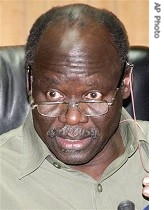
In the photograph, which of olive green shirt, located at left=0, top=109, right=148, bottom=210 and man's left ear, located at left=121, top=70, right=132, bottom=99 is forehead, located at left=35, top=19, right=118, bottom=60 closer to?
man's left ear, located at left=121, top=70, right=132, bottom=99

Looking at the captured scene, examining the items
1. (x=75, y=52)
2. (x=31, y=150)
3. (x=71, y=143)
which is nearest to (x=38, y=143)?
(x=31, y=150)

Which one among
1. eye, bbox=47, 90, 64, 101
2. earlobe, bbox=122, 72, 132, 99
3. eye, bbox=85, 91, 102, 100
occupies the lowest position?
earlobe, bbox=122, 72, 132, 99

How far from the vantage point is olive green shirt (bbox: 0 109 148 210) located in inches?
46.6

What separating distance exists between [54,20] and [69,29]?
60 millimetres

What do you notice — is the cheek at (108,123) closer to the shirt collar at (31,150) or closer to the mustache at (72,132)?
the mustache at (72,132)

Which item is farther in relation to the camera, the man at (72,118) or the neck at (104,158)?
the neck at (104,158)

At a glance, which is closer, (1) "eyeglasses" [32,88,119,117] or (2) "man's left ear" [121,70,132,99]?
(1) "eyeglasses" [32,88,119,117]

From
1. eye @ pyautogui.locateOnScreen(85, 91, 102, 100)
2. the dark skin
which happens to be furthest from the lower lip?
eye @ pyautogui.locateOnScreen(85, 91, 102, 100)

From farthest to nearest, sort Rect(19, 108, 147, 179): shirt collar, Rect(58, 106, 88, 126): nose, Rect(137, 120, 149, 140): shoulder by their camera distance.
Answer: Rect(137, 120, 149, 140): shoulder → Rect(19, 108, 147, 179): shirt collar → Rect(58, 106, 88, 126): nose

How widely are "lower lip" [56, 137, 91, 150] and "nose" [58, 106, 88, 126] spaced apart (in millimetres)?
46

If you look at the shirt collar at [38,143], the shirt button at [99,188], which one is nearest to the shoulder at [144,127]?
the shirt collar at [38,143]

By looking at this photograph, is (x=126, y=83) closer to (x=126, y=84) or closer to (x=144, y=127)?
(x=126, y=84)

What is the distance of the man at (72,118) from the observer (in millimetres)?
1159
